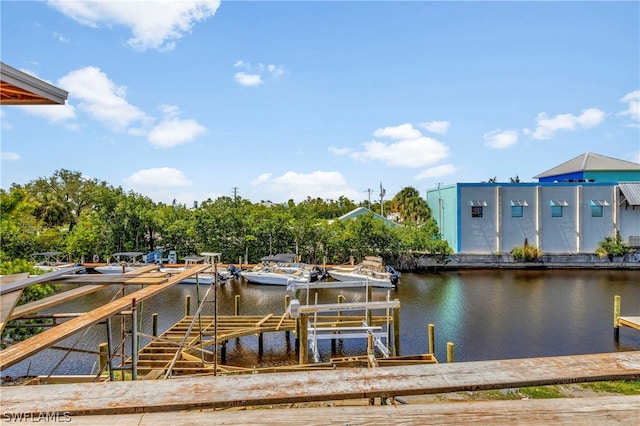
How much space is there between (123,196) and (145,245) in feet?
17.3

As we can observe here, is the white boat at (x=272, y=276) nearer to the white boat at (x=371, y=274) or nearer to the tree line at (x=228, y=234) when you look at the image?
the white boat at (x=371, y=274)

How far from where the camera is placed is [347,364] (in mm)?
9406

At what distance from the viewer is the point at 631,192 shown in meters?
34.2

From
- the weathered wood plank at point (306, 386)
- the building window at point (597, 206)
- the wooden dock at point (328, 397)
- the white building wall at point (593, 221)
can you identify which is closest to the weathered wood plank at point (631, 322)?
the weathered wood plank at point (306, 386)

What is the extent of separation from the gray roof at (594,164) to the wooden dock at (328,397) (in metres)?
46.1

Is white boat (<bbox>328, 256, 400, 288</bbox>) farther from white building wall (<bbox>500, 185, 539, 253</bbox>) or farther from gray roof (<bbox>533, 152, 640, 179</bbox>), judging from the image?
gray roof (<bbox>533, 152, 640, 179</bbox>)

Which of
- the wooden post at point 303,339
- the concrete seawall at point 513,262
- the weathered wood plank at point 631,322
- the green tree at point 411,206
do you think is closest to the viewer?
the wooden post at point 303,339

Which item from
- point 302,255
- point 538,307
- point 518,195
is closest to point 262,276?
point 302,255

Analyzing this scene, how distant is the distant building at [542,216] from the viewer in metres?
34.5

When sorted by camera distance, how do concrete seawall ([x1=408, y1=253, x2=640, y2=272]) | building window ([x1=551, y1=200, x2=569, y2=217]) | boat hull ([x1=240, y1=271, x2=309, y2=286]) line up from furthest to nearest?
building window ([x1=551, y1=200, x2=569, y2=217]) → concrete seawall ([x1=408, y1=253, x2=640, y2=272]) → boat hull ([x1=240, y1=271, x2=309, y2=286])

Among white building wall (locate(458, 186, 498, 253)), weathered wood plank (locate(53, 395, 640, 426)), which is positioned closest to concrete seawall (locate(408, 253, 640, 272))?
white building wall (locate(458, 186, 498, 253))

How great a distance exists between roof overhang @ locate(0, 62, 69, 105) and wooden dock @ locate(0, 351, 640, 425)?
3048 mm

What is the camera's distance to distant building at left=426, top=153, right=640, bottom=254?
113 ft

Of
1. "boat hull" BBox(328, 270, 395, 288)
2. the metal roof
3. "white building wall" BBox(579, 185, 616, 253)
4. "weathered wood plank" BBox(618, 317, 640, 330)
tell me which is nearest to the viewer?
"weathered wood plank" BBox(618, 317, 640, 330)
